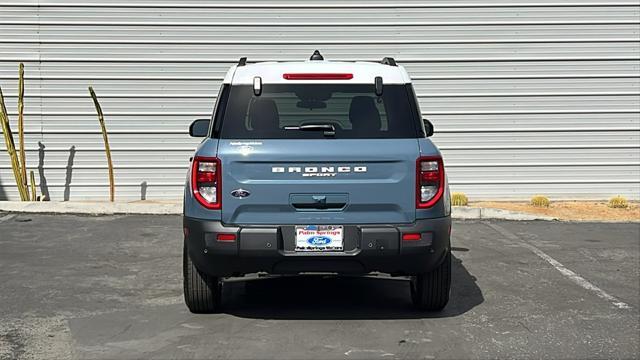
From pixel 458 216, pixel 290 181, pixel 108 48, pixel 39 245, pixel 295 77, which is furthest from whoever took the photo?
pixel 108 48

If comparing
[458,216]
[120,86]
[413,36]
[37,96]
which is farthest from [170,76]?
[458,216]

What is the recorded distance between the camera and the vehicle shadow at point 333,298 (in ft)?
21.2

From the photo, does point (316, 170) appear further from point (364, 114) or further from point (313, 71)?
point (313, 71)

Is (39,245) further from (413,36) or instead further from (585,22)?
(585,22)

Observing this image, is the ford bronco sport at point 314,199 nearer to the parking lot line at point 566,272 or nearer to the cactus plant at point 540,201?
the parking lot line at point 566,272

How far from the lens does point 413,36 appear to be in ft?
44.6

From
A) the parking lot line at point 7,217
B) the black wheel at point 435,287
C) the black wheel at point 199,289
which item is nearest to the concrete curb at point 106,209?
the parking lot line at point 7,217

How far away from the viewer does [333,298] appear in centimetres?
701

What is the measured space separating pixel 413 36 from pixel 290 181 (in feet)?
27.3

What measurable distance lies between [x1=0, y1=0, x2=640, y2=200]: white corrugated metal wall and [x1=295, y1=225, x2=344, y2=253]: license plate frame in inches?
319

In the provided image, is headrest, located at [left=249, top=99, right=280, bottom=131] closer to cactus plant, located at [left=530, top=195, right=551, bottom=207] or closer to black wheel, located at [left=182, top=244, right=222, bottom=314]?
black wheel, located at [left=182, top=244, right=222, bottom=314]

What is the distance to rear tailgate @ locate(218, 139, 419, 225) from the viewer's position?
18.9 feet

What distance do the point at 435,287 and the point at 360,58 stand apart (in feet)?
25.2

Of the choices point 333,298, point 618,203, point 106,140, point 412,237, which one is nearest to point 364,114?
point 412,237
